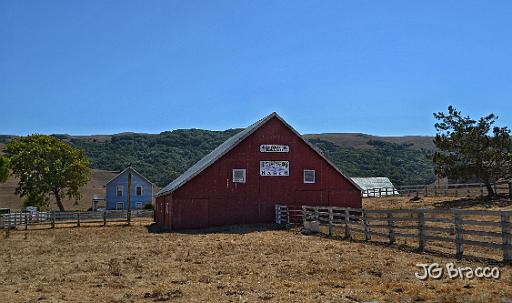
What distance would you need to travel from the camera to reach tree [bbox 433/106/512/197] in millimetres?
41000

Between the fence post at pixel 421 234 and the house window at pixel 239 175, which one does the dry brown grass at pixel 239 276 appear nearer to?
the fence post at pixel 421 234

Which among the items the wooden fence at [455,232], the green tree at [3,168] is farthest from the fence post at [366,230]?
the green tree at [3,168]

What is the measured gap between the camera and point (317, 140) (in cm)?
18725

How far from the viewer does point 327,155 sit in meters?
158

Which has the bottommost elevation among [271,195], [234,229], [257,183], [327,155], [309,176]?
[234,229]

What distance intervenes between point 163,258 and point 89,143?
184120mm

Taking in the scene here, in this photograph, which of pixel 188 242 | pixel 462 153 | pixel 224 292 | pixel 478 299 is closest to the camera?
pixel 478 299

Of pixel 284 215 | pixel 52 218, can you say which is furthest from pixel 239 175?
pixel 52 218

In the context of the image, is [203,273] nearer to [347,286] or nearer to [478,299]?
[347,286]

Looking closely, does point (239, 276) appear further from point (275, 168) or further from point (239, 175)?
point (275, 168)

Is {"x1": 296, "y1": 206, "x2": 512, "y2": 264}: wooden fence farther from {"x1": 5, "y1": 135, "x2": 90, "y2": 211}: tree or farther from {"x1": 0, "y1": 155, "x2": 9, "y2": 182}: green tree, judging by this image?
{"x1": 5, "y1": 135, "x2": 90, "y2": 211}: tree

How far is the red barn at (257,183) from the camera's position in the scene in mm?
34688

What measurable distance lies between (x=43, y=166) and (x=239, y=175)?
117 ft

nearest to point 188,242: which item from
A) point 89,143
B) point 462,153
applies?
point 462,153
